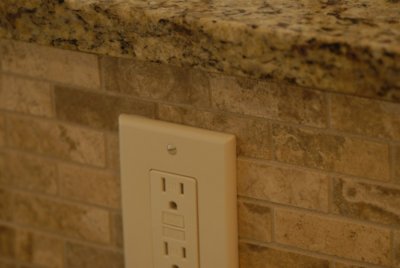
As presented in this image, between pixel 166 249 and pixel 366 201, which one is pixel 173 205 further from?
pixel 366 201

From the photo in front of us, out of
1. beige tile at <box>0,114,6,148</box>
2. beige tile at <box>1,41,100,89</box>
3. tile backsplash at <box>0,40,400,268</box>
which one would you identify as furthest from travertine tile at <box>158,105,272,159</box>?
beige tile at <box>0,114,6,148</box>

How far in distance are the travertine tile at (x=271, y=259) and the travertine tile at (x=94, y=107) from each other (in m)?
0.16

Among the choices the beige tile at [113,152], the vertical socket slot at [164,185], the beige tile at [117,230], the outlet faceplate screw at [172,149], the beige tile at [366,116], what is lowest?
the beige tile at [117,230]

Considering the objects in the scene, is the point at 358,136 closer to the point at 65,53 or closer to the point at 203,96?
the point at 203,96

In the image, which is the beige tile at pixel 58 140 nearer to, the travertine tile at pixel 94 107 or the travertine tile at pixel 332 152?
the travertine tile at pixel 94 107

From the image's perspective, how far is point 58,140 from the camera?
1025 millimetres

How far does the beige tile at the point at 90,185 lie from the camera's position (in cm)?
100

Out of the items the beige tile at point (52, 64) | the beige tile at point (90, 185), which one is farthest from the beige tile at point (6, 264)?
the beige tile at point (52, 64)

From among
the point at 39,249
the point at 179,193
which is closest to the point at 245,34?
the point at 179,193

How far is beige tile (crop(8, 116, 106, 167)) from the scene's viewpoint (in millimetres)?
1001

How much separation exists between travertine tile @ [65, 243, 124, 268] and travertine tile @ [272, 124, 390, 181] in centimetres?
24

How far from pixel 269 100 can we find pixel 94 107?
0.20 meters

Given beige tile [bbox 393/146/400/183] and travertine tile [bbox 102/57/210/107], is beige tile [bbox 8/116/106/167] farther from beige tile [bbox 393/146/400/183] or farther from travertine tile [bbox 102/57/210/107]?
beige tile [bbox 393/146/400/183]

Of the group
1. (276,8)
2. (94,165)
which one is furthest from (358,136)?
(94,165)
